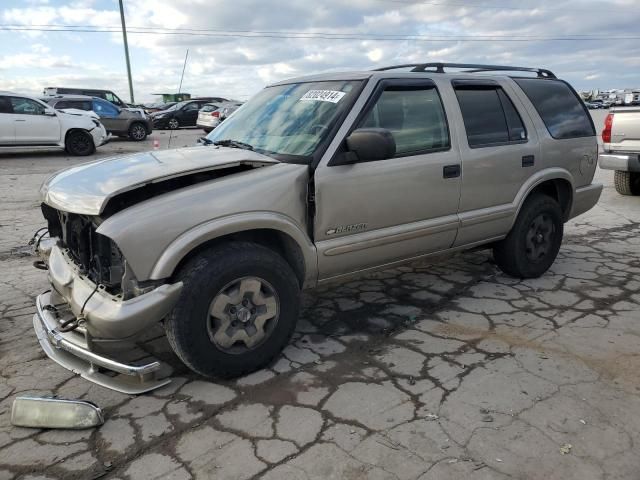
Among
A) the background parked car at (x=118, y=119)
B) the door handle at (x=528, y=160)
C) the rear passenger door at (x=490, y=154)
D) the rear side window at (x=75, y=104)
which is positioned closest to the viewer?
the rear passenger door at (x=490, y=154)

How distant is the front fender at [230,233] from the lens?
2707 millimetres

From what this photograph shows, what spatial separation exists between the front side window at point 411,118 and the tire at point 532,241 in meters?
1.21

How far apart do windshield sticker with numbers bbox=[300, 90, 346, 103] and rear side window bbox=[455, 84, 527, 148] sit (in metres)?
1.07

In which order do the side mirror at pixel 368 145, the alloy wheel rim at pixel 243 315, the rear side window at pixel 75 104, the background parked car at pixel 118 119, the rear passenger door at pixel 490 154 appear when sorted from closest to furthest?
the alloy wheel rim at pixel 243 315 < the side mirror at pixel 368 145 < the rear passenger door at pixel 490 154 < the rear side window at pixel 75 104 < the background parked car at pixel 118 119

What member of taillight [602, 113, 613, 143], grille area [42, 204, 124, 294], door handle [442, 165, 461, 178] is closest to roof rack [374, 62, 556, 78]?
door handle [442, 165, 461, 178]

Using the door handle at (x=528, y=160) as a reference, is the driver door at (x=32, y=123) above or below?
above

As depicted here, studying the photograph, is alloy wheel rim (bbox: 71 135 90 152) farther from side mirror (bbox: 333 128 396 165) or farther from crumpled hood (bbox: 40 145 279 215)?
side mirror (bbox: 333 128 396 165)

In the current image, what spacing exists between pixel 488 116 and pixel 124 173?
9.37 feet

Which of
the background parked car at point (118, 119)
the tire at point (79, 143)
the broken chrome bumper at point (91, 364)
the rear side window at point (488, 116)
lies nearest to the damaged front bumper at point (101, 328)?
the broken chrome bumper at point (91, 364)

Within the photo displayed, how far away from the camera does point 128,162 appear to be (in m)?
3.23

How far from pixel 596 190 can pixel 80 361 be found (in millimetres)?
4815

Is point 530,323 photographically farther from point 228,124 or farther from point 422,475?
point 228,124

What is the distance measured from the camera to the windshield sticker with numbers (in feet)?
11.7

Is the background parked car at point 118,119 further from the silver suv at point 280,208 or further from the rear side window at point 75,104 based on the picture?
the silver suv at point 280,208
